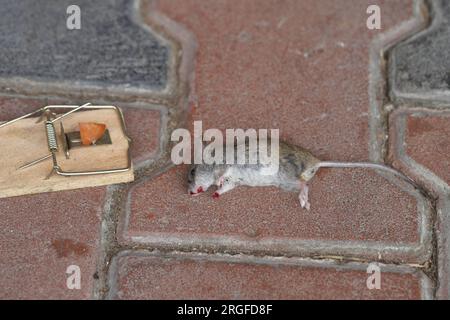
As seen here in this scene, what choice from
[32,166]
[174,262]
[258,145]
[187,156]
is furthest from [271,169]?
[32,166]

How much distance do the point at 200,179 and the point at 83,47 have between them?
53 centimetres

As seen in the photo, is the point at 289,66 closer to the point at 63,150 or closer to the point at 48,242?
the point at 63,150

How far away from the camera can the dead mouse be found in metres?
1.50

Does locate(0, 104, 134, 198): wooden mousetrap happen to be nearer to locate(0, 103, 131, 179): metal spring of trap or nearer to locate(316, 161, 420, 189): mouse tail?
locate(0, 103, 131, 179): metal spring of trap

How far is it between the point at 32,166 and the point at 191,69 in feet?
1.57

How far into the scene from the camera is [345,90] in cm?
169

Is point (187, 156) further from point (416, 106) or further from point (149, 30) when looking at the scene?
point (416, 106)

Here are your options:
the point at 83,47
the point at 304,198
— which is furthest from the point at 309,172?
the point at 83,47

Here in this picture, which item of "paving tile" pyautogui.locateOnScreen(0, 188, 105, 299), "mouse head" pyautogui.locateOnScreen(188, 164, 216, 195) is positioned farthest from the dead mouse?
"paving tile" pyautogui.locateOnScreen(0, 188, 105, 299)

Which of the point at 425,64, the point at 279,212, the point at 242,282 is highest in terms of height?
the point at 425,64

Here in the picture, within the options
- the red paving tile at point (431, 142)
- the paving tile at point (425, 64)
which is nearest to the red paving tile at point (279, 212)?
the red paving tile at point (431, 142)

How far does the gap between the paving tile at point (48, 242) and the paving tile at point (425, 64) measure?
788 mm

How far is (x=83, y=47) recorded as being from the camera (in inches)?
68.9
